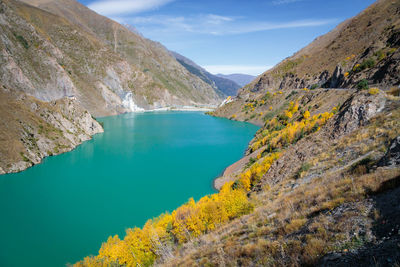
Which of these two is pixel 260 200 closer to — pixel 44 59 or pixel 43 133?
pixel 43 133

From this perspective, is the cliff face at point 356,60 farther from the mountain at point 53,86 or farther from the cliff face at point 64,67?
the cliff face at point 64,67

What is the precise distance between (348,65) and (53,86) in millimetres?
123791

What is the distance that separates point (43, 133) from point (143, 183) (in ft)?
119

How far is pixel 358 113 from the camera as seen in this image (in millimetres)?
22922

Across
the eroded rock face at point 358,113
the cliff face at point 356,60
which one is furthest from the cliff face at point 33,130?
the cliff face at point 356,60

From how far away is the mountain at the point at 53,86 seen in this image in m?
53.7

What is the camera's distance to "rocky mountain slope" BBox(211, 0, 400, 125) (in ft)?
167


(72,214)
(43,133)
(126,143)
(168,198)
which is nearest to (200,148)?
(126,143)

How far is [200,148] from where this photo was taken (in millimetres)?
61031

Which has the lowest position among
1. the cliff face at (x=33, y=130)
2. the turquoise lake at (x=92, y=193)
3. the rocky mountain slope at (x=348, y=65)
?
the turquoise lake at (x=92, y=193)

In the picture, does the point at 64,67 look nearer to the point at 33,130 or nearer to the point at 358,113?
the point at 33,130

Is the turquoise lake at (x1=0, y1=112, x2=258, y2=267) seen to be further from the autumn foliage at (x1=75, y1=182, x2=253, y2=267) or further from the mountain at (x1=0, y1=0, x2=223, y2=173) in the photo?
the mountain at (x1=0, y1=0, x2=223, y2=173)

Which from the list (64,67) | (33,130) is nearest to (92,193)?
(33,130)

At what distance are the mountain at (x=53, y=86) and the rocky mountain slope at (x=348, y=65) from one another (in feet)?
228
